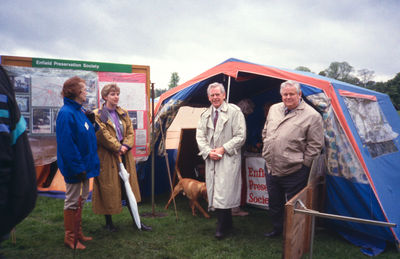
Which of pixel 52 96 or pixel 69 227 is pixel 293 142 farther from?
pixel 52 96

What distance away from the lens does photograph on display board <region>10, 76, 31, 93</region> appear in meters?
3.61

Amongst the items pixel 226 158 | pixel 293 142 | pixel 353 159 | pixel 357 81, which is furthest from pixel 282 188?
pixel 357 81

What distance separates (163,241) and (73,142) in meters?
1.56

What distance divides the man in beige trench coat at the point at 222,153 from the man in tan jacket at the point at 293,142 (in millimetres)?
381

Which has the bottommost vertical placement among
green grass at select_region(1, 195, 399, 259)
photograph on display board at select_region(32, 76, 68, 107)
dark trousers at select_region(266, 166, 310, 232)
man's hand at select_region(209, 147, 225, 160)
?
green grass at select_region(1, 195, 399, 259)

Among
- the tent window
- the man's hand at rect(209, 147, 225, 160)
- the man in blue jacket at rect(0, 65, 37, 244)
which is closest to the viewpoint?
the man in blue jacket at rect(0, 65, 37, 244)

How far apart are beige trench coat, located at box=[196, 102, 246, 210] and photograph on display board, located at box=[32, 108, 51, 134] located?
84.1 inches

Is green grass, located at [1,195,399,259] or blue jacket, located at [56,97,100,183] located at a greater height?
blue jacket, located at [56,97,100,183]

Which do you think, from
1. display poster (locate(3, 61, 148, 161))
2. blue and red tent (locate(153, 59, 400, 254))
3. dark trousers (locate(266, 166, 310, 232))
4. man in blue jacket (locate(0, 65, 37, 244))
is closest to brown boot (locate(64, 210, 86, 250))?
display poster (locate(3, 61, 148, 161))

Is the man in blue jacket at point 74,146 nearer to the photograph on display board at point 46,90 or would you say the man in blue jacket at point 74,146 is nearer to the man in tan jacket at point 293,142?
the photograph on display board at point 46,90

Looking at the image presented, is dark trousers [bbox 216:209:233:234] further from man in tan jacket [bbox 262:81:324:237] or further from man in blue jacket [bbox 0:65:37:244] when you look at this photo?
man in blue jacket [bbox 0:65:37:244]

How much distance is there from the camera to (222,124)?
3.33m

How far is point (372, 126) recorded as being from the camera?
13.3ft

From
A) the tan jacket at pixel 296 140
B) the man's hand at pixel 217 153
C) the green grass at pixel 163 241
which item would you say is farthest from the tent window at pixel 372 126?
the man's hand at pixel 217 153
